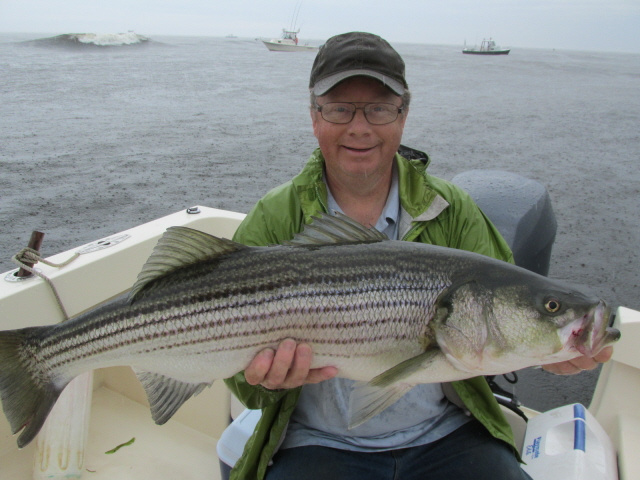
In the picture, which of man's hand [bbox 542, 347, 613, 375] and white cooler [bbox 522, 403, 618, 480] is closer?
man's hand [bbox 542, 347, 613, 375]

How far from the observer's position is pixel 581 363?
6.77ft

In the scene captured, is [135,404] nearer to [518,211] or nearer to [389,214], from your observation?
[389,214]

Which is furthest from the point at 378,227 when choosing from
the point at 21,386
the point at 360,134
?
the point at 21,386

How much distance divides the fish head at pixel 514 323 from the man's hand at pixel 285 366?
528mm

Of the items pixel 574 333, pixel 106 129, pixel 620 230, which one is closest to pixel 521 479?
pixel 574 333

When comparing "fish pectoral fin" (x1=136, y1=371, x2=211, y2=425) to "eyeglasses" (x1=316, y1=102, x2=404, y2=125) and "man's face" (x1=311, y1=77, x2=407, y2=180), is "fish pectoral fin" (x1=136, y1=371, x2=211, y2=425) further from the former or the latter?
"eyeglasses" (x1=316, y1=102, x2=404, y2=125)

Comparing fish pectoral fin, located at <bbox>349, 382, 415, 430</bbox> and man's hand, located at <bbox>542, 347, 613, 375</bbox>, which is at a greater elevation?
man's hand, located at <bbox>542, 347, 613, 375</bbox>

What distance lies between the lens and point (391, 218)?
8.77 ft

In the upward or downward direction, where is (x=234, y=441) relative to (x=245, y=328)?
downward

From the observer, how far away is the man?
231cm

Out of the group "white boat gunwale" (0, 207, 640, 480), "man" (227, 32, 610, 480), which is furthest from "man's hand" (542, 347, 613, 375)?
"white boat gunwale" (0, 207, 640, 480)

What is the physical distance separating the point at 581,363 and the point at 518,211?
2117 millimetres

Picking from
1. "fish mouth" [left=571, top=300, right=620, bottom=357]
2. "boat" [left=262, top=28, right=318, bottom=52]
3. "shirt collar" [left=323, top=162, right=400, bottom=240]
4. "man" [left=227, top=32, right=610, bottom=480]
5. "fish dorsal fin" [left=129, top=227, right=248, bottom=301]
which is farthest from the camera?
"boat" [left=262, top=28, right=318, bottom=52]

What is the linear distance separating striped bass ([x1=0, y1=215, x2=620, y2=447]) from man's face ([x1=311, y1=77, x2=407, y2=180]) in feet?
1.89
